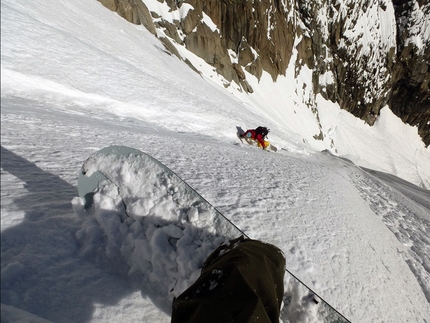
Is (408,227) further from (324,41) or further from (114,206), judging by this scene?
(324,41)

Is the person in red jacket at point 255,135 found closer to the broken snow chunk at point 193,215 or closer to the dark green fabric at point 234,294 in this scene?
the broken snow chunk at point 193,215

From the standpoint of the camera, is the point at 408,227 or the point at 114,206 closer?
the point at 114,206

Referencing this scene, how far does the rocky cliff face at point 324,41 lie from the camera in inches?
839

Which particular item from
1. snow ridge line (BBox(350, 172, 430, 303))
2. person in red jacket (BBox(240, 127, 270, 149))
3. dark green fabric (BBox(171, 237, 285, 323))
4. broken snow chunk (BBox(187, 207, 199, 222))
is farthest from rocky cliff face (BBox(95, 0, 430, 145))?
dark green fabric (BBox(171, 237, 285, 323))

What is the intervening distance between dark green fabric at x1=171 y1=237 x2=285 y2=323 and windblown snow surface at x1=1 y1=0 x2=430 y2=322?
619mm

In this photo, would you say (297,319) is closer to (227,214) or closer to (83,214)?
(227,214)

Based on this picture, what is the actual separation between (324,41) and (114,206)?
4146 cm

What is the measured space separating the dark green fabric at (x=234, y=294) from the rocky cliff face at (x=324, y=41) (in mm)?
15713

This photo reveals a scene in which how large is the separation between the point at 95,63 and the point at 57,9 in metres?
3.60

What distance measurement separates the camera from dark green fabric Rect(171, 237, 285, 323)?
1183 mm

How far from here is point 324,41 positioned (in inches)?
1449

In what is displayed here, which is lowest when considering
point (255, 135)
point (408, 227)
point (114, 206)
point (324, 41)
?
point (114, 206)

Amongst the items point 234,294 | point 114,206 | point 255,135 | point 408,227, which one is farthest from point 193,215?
point 255,135

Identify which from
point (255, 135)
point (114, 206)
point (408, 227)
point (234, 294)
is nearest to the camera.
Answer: point (234, 294)
